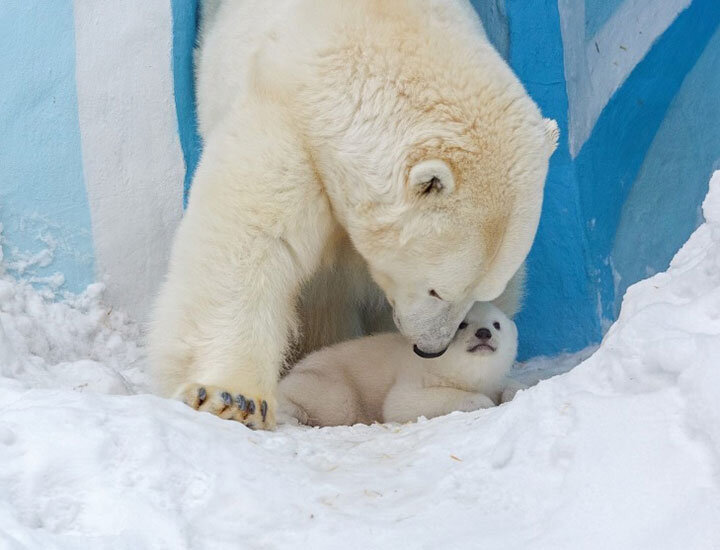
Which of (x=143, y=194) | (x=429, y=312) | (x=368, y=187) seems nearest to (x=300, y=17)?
(x=368, y=187)

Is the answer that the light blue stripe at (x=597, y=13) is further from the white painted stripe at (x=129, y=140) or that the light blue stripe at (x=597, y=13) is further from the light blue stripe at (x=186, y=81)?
the white painted stripe at (x=129, y=140)

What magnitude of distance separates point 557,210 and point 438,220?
5.20 feet

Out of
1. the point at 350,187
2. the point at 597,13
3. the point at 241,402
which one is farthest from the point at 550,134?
the point at 597,13

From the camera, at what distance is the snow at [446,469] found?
1479mm

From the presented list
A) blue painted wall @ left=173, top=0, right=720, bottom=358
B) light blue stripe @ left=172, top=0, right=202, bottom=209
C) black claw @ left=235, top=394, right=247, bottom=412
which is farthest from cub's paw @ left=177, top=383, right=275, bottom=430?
blue painted wall @ left=173, top=0, right=720, bottom=358

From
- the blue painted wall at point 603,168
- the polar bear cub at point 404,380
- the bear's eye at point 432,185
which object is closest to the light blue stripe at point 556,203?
the blue painted wall at point 603,168

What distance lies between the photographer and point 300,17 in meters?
2.85

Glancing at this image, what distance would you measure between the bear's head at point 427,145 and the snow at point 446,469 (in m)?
0.60

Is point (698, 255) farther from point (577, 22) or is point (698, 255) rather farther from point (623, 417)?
point (577, 22)

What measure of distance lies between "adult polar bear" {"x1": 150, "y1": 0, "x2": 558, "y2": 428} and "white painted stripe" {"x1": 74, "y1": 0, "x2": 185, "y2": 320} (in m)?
0.86

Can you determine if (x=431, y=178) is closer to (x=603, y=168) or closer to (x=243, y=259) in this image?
(x=243, y=259)

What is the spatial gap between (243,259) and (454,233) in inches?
23.7

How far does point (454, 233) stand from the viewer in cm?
267

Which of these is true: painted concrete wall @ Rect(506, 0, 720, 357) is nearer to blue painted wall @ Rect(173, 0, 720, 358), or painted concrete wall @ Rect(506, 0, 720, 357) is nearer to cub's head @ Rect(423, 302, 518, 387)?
blue painted wall @ Rect(173, 0, 720, 358)
